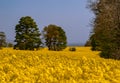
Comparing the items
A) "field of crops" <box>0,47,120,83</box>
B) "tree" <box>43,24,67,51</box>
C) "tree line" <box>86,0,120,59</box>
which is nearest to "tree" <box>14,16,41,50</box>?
"tree" <box>43,24,67,51</box>

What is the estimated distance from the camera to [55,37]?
73.9 m

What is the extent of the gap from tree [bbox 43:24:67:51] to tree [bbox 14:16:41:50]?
9.83m

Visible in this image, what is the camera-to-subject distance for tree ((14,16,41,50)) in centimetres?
6119

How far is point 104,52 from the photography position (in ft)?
120

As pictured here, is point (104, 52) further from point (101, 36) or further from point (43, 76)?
point (43, 76)

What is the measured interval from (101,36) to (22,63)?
2527cm

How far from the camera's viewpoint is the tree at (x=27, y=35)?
61.2 m

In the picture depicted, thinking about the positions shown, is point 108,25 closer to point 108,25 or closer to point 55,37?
point 108,25

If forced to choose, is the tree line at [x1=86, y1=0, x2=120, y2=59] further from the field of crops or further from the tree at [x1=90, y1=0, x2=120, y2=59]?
the field of crops

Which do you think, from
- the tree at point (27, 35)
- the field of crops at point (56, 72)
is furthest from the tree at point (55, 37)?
the field of crops at point (56, 72)

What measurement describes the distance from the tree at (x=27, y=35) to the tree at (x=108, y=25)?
25.5m

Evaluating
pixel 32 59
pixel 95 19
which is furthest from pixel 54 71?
pixel 95 19

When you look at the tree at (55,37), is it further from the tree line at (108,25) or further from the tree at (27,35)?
the tree line at (108,25)

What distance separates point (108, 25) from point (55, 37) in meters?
42.1
